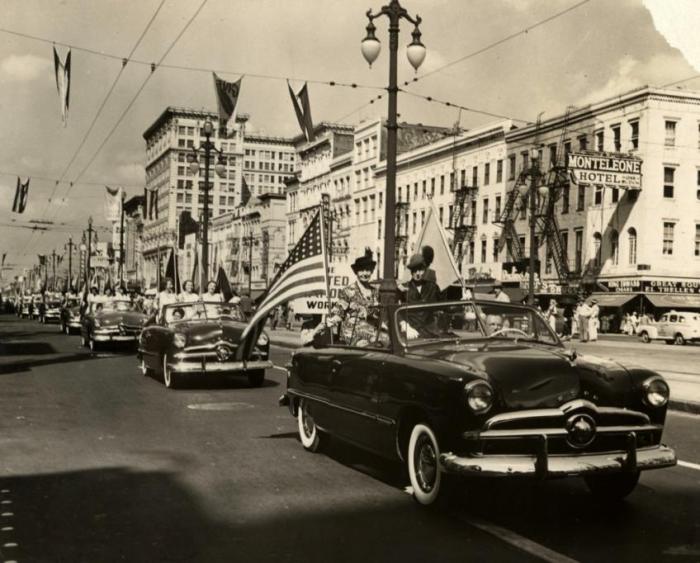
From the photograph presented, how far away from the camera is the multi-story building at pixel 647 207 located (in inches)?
1877

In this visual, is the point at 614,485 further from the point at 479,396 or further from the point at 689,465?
the point at 689,465

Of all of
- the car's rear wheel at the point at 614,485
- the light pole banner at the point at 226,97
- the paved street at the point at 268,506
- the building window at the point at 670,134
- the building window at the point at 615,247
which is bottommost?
the paved street at the point at 268,506

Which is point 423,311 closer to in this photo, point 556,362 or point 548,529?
point 556,362

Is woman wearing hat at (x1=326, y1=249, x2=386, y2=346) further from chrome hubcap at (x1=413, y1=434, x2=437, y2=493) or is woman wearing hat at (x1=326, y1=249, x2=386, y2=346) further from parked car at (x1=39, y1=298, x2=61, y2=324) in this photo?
parked car at (x1=39, y1=298, x2=61, y2=324)

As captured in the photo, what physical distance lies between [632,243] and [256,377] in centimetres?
3816

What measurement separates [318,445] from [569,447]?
319 centimetres

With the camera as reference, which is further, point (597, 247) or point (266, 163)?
point (266, 163)

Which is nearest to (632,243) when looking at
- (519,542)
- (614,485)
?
(614,485)

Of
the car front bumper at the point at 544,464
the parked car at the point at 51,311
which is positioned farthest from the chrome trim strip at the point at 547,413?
the parked car at the point at 51,311

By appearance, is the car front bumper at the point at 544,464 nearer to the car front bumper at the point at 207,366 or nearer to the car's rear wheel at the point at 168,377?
the car front bumper at the point at 207,366

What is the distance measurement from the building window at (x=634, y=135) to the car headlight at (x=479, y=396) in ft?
150

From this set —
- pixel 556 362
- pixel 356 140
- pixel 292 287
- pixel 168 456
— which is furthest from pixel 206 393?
pixel 356 140

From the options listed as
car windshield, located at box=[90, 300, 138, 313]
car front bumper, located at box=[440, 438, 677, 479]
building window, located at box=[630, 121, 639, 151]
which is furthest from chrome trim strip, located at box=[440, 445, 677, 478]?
building window, located at box=[630, 121, 639, 151]

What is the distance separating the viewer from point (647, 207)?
47.7 meters
